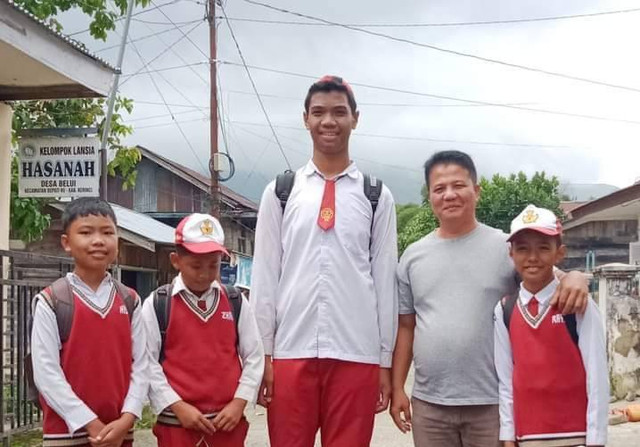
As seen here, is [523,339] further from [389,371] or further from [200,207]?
[200,207]

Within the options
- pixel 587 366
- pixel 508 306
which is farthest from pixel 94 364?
pixel 587 366

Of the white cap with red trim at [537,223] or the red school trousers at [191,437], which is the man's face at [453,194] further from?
the red school trousers at [191,437]

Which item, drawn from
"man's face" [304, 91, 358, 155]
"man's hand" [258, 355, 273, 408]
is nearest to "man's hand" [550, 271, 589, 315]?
"man's face" [304, 91, 358, 155]

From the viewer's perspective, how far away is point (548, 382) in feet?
10.1

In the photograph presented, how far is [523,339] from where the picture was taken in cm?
317

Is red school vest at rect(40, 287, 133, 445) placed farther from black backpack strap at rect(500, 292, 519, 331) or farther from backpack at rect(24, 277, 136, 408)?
black backpack strap at rect(500, 292, 519, 331)

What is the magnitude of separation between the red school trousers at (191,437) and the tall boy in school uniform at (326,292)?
18 cm

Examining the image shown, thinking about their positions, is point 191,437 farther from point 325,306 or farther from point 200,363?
point 325,306

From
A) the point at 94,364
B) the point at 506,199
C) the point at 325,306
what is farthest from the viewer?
the point at 506,199

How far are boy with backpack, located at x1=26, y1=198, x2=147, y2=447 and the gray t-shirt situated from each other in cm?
128

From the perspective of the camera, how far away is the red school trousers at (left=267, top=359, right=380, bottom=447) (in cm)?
333

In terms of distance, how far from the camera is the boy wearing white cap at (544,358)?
3041 millimetres

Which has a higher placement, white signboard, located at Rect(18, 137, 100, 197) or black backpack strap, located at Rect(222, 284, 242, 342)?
white signboard, located at Rect(18, 137, 100, 197)

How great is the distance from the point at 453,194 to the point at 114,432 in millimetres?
1837
